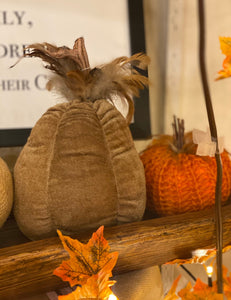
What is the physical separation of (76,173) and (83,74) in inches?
5.2

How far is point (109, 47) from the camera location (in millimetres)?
596

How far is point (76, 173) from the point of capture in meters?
0.37

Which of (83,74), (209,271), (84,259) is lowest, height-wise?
(209,271)

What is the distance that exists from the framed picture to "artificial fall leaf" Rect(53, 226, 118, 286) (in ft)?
0.84

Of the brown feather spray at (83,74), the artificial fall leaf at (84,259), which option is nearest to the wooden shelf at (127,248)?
the artificial fall leaf at (84,259)

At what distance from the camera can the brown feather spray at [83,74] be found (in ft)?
1.25

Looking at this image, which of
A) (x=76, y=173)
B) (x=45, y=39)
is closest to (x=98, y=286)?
(x=76, y=173)

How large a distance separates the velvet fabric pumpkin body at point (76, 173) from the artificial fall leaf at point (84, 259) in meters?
0.04

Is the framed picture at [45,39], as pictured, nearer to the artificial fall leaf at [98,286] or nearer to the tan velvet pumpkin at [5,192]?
the tan velvet pumpkin at [5,192]

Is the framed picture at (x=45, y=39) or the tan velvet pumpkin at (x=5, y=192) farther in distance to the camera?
the framed picture at (x=45, y=39)

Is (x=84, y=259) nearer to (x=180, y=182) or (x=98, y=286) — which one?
(x=98, y=286)

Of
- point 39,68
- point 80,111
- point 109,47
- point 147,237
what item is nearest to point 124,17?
point 109,47

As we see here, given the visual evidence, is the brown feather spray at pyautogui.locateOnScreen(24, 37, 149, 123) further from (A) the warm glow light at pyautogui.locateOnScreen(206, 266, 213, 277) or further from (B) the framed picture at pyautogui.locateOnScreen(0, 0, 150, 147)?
(A) the warm glow light at pyautogui.locateOnScreen(206, 266, 213, 277)

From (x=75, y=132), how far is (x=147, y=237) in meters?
0.17
